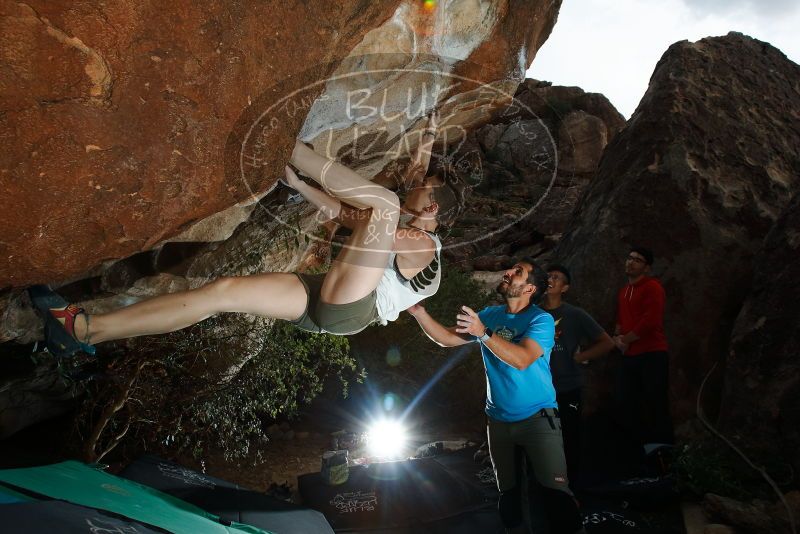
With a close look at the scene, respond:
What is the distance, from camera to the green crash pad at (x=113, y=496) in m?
2.68

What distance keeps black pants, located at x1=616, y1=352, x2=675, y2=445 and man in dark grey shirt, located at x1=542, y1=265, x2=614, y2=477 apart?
870 mm

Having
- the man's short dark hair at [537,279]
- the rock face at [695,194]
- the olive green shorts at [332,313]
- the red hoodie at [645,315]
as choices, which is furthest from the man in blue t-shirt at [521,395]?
the rock face at [695,194]

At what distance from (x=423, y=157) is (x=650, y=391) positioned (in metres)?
3.39

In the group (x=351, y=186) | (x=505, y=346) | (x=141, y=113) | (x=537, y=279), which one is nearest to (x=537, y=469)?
(x=505, y=346)

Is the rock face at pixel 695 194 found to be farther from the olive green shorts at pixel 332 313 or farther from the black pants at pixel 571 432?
the olive green shorts at pixel 332 313

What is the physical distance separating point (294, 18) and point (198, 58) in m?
0.58

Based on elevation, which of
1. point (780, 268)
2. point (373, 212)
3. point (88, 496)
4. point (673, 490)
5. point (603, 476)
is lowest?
point (88, 496)

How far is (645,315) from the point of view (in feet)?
17.6

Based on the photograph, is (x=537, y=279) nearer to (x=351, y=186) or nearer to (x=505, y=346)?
(x=505, y=346)

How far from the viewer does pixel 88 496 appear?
9.16ft

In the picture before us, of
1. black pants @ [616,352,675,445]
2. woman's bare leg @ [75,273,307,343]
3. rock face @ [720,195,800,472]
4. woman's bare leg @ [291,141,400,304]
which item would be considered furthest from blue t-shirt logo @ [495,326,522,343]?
rock face @ [720,195,800,472]

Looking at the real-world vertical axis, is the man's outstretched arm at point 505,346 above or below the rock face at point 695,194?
below

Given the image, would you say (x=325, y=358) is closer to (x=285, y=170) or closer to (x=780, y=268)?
(x=285, y=170)

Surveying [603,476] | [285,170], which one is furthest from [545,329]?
[603,476]
